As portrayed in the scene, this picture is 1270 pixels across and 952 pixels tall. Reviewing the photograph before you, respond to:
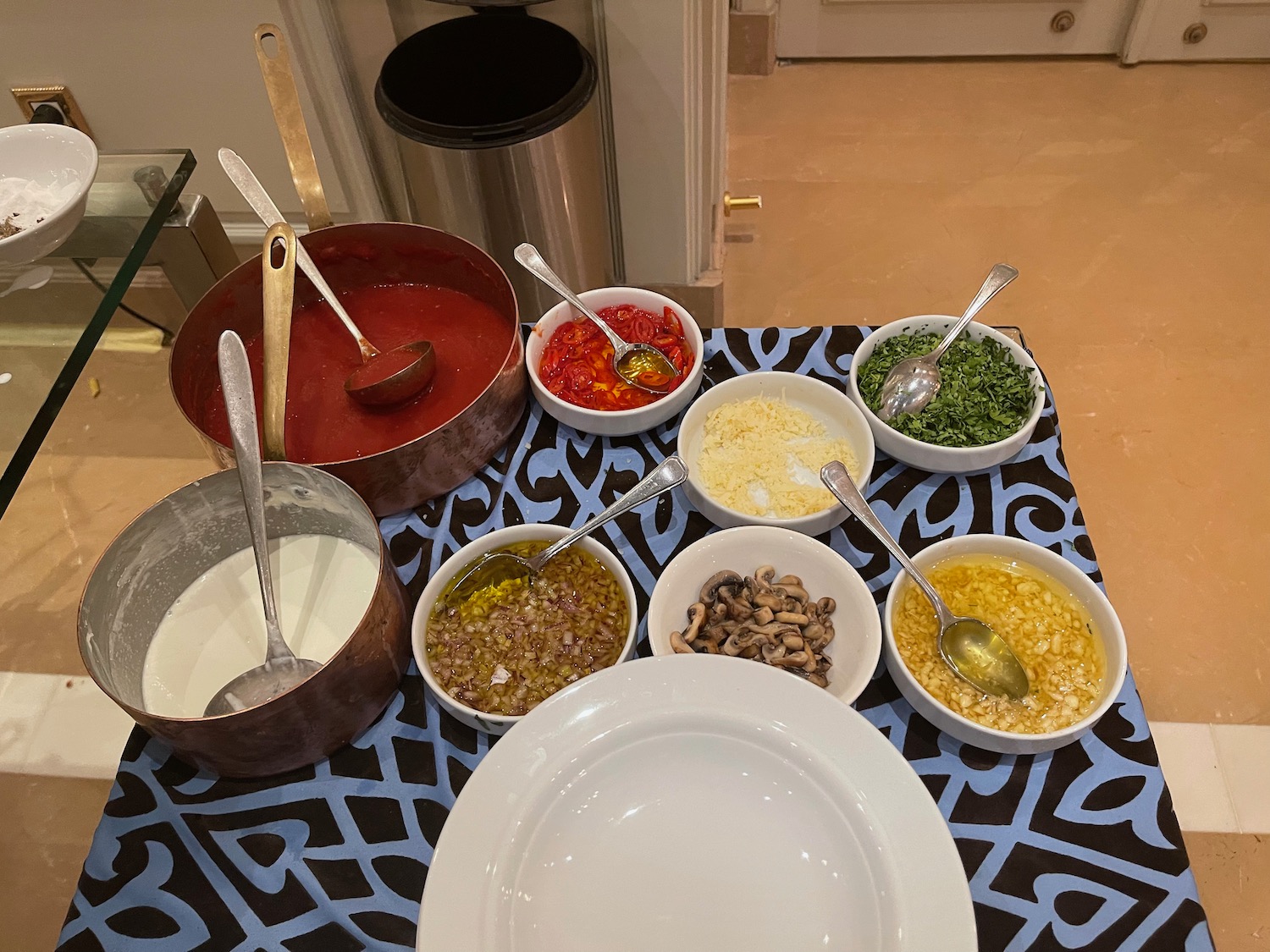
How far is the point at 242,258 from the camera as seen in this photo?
2.53 metres

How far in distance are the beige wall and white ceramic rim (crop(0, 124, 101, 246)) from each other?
665mm

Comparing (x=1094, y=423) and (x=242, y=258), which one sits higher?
(x=242, y=258)

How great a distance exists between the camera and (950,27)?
123 inches

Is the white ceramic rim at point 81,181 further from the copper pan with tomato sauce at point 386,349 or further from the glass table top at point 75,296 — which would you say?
the copper pan with tomato sauce at point 386,349

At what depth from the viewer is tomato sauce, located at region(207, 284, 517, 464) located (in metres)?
1.12

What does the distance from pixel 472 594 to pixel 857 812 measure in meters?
0.49

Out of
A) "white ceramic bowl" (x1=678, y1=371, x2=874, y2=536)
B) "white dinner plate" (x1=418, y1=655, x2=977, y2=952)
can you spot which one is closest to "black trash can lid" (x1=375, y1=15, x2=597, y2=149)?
"white ceramic bowl" (x1=678, y1=371, x2=874, y2=536)

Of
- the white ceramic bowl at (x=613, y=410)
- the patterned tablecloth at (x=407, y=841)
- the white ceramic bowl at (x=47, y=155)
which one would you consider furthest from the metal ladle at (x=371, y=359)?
the patterned tablecloth at (x=407, y=841)

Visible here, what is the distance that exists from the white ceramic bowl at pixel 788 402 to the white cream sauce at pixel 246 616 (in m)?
0.40

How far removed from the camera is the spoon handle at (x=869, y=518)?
0.95 m

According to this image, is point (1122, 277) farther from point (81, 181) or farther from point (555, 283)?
point (81, 181)

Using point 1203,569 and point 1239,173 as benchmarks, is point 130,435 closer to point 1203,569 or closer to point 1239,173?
point 1203,569

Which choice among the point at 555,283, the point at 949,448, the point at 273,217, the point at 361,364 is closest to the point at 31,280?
the point at 273,217

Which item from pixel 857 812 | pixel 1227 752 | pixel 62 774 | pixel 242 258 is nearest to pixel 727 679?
pixel 857 812
